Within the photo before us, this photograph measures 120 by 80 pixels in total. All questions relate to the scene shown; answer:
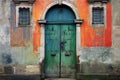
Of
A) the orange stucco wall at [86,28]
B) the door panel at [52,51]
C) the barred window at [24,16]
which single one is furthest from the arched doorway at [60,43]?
the barred window at [24,16]

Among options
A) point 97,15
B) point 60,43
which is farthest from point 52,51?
point 97,15

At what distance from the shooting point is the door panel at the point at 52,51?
18.1 m

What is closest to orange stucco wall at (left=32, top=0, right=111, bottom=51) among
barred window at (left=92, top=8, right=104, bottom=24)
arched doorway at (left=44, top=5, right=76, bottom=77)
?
barred window at (left=92, top=8, right=104, bottom=24)

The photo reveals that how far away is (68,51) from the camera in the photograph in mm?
18125

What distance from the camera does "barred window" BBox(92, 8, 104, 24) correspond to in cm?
1784

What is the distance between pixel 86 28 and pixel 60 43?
4.00ft

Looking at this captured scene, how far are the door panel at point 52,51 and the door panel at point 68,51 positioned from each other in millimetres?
200

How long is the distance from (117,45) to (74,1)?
7.92 feet

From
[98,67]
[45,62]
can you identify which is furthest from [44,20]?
[98,67]

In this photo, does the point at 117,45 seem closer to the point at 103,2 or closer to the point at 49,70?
the point at 103,2

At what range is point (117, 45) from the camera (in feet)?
58.2

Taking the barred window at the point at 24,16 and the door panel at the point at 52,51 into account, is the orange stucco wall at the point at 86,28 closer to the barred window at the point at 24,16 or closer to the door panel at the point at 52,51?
the barred window at the point at 24,16

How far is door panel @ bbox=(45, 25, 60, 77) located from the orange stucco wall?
0.48 meters

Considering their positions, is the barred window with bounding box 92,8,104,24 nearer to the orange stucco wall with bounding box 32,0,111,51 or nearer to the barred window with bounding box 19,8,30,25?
the orange stucco wall with bounding box 32,0,111,51
